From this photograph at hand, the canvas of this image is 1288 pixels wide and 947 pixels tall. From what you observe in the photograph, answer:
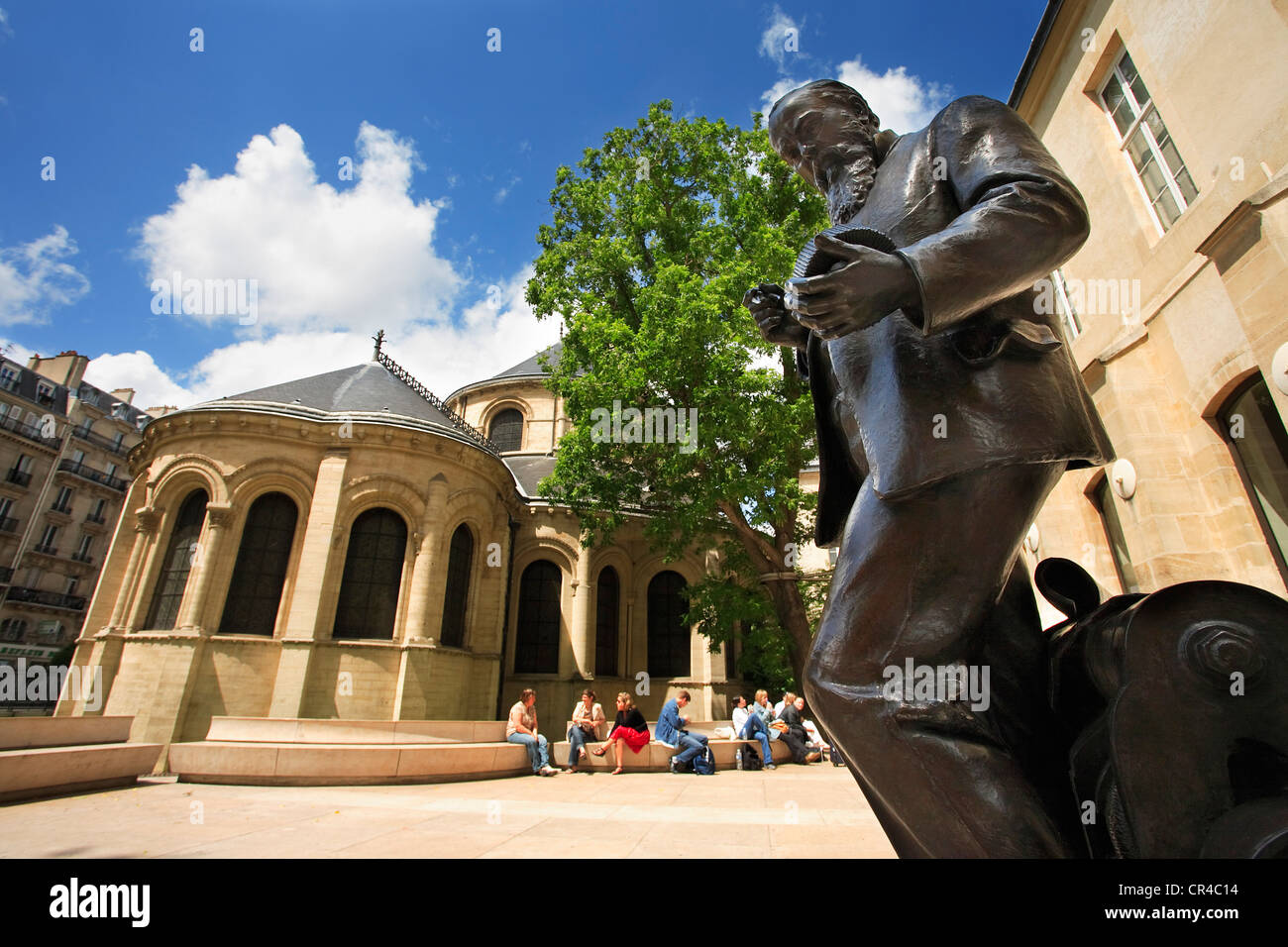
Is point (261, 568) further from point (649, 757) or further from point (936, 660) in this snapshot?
point (936, 660)

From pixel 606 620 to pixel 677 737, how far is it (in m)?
11.2

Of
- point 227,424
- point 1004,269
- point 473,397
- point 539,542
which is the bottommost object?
point 1004,269

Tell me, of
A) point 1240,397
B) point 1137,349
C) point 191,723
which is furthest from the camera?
point 191,723

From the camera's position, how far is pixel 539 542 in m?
21.9

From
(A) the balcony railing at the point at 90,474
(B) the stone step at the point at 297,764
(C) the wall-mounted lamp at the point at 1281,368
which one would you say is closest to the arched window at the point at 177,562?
(B) the stone step at the point at 297,764

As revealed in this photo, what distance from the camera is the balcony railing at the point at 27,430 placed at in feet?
121

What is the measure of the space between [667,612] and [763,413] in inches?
488

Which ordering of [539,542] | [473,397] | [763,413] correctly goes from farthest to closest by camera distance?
[473,397], [539,542], [763,413]

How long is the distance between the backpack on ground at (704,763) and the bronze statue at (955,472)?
10.2 metres

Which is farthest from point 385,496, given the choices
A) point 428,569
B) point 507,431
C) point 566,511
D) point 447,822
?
point 447,822

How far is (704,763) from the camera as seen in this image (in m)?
10.9

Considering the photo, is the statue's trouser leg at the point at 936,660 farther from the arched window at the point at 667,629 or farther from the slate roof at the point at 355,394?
the arched window at the point at 667,629
